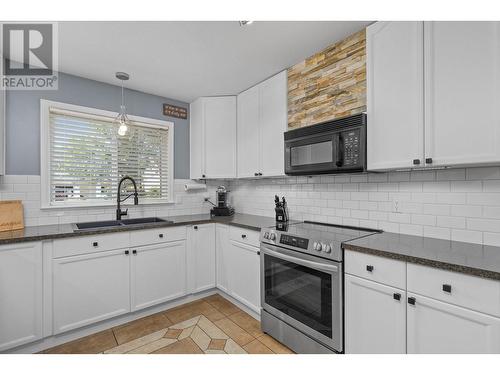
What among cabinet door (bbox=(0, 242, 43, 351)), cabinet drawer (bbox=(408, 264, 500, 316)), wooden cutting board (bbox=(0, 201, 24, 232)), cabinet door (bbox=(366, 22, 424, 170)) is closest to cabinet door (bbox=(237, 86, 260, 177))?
cabinet door (bbox=(366, 22, 424, 170))

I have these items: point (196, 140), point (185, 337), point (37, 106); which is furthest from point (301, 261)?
point (37, 106)

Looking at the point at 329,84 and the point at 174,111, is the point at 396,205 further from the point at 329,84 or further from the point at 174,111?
the point at 174,111

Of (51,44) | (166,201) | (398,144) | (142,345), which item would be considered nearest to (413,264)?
(398,144)

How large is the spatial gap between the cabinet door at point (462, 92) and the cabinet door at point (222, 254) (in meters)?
2.00

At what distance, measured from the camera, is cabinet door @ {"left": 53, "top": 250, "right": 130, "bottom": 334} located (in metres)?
2.03

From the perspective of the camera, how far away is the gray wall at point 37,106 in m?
2.26

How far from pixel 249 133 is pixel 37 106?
2097mm

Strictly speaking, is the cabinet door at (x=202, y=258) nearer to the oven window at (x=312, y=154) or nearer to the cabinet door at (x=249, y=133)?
the cabinet door at (x=249, y=133)

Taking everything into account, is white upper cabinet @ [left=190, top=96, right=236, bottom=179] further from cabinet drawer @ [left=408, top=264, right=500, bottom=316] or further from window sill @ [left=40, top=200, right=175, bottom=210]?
cabinet drawer @ [left=408, top=264, right=500, bottom=316]

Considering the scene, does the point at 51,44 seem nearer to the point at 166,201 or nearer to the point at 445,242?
the point at 166,201

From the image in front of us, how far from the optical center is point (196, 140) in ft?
10.9

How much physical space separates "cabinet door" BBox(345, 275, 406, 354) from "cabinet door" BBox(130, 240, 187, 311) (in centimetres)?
176

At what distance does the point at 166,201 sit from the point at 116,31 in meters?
1.92

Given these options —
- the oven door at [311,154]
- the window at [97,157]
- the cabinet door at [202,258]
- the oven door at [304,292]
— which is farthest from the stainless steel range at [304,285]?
the window at [97,157]
